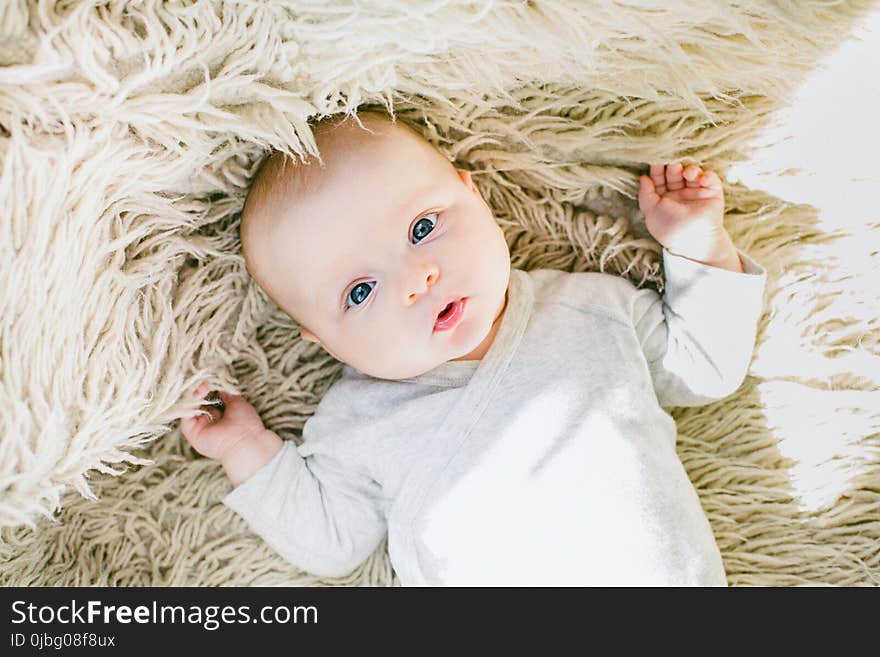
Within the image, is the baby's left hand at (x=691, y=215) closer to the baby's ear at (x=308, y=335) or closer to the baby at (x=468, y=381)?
the baby at (x=468, y=381)

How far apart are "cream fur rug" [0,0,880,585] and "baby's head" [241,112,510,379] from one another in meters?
0.04

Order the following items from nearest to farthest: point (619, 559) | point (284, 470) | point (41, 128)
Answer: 1. point (41, 128)
2. point (619, 559)
3. point (284, 470)

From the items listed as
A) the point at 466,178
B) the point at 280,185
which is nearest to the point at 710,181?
the point at 466,178

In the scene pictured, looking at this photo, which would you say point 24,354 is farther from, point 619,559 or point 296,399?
point 619,559

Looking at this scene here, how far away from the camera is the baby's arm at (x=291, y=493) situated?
1.05 meters

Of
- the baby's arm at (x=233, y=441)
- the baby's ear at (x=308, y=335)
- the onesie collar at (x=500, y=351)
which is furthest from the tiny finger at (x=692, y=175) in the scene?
the baby's arm at (x=233, y=441)

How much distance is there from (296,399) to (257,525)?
179 mm

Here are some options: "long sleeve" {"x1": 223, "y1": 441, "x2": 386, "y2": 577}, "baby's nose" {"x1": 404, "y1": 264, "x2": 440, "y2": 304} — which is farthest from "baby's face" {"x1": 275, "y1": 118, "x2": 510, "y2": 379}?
"long sleeve" {"x1": 223, "y1": 441, "x2": 386, "y2": 577}

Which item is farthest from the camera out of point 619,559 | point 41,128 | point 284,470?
point 284,470

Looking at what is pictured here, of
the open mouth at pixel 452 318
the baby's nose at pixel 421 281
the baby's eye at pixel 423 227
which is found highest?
the baby's eye at pixel 423 227

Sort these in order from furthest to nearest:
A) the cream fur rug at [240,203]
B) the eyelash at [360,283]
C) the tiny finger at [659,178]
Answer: the tiny finger at [659,178] → the eyelash at [360,283] → the cream fur rug at [240,203]

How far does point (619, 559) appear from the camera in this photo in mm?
937

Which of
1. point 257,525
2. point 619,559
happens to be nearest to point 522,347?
point 619,559

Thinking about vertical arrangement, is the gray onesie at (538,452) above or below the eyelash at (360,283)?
below
